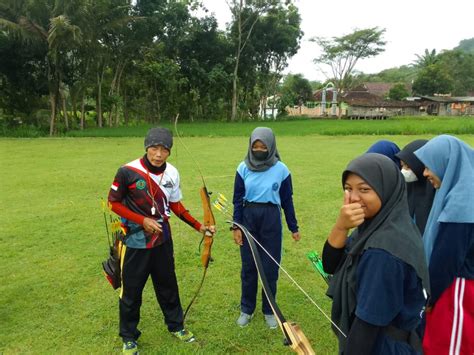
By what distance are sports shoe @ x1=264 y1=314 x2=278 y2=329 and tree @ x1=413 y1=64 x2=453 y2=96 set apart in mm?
62557

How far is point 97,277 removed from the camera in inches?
183

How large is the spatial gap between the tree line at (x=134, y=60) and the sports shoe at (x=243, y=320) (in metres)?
19.8

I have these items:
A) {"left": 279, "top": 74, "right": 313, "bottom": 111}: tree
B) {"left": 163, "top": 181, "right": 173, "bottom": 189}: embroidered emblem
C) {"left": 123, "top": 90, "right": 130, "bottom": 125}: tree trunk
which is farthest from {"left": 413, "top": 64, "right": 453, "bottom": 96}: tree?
{"left": 163, "top": 181, "right": 173, "bottom": 189}: embroidered emblem

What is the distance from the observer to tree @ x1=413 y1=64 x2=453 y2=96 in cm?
5756

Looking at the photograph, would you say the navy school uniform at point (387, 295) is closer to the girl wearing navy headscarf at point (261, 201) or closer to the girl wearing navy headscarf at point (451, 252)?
the girl wearing navy headscarf at point (451, 252)

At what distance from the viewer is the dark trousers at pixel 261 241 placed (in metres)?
3.43

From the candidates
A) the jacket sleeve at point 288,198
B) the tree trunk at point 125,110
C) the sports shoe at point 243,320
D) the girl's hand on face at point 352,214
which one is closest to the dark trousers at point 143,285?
the sports shoe at point 243,320

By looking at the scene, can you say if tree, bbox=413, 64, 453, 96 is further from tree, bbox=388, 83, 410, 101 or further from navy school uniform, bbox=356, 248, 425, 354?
navy school uniform, bbox=356, 248, 425, 354

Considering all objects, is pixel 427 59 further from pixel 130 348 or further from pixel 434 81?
pixel 130 348

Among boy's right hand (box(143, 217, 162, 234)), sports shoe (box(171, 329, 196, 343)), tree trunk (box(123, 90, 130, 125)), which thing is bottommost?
sports shoe (box(171, 329, 196, 343))

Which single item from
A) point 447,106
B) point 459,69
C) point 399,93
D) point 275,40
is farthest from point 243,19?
point 459,69

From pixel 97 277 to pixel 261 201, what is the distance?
2.49 meters

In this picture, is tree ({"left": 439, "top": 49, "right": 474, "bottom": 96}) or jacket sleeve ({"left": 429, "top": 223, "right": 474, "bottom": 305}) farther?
tree ({"left": 439, "top": 49, "right": 474, "bottom": 96})

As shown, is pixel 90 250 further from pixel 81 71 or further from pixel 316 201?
pixel 81 71
